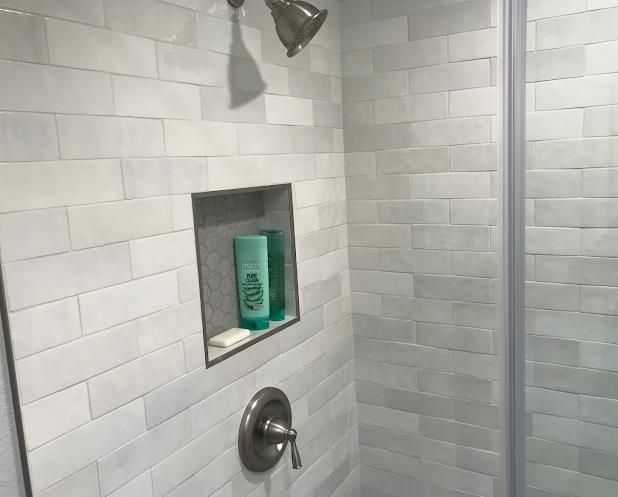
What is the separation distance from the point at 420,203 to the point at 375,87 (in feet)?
1.16

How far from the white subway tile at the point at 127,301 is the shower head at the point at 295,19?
0.54 m

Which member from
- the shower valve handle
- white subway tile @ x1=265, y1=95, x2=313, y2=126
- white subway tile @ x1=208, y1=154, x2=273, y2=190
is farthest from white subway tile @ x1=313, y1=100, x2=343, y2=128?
the shower valve handle

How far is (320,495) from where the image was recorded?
1.57 meters

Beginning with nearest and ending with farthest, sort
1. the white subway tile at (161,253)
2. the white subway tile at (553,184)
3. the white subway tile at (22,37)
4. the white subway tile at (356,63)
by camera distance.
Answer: the white subway tile at (22,37) < the white subway tile at (161,253) < the white subway tile at (553,184) < the white subway tile at (356,63)

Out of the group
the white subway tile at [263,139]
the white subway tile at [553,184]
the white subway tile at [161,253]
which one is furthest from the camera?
the white subway tile at [553,184]

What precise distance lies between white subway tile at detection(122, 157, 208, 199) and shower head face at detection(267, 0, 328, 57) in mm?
309

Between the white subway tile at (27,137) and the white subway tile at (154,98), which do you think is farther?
the white subway tile at (154,98)

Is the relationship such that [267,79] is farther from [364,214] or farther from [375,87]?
[364,214]

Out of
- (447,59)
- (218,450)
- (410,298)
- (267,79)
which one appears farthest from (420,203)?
(218,450)

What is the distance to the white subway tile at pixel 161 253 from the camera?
97 centimetres

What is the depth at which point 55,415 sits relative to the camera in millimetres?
838

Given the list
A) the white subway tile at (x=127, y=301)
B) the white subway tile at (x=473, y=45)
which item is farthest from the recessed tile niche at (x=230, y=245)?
the white subway tile at (x=473, y=45)

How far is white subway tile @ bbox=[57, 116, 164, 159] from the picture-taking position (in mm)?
843

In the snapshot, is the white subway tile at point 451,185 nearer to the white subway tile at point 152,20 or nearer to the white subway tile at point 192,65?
the white subway tile at point 192,65
